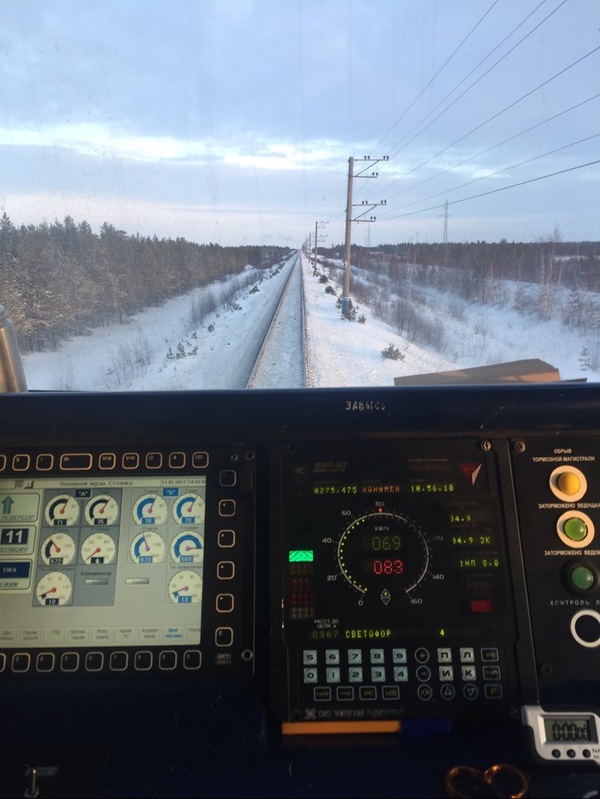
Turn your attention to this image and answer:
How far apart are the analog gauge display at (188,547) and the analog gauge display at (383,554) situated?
38 centimetres

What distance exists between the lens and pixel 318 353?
250 centimetres

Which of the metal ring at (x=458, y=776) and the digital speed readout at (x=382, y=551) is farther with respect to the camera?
the digital speed readout at (x=382, y=551)

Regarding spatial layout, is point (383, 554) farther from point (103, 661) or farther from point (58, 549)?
point (58, 549)

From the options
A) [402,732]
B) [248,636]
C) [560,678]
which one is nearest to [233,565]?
[248,636]

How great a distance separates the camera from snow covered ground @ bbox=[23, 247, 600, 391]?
2361 millimetres

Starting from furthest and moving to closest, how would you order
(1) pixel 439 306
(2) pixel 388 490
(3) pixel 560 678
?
(1) pixel 439 306 < (2) pixel 388 490 < (3) pixel 560 678

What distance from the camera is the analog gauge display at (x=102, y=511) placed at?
77.7 inches

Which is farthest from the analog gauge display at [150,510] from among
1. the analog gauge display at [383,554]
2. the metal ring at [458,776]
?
the metal ring at [458,776]

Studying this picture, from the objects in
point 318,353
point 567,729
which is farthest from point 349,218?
point 567,729

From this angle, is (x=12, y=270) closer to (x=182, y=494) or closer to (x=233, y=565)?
(x=182, y=494)

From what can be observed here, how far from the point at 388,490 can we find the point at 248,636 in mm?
542

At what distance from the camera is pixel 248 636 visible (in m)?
1.88

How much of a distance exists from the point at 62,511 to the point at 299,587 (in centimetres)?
69

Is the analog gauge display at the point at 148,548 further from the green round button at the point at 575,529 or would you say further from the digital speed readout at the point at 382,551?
the green round button at the point at 575,529
